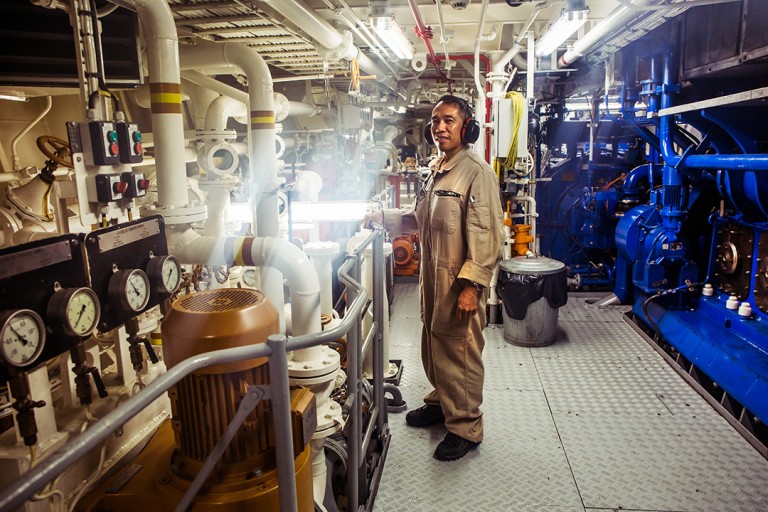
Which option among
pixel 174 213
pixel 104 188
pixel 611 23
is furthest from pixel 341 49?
pixel 104 188

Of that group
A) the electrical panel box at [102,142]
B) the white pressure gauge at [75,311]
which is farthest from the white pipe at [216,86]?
the white pressure gauge at [75,311]

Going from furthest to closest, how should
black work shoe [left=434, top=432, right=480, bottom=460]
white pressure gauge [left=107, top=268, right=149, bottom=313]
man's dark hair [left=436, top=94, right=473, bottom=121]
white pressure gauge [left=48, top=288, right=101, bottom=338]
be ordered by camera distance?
black work shoe [left=434, top=432, right=480, bottom=460] < man's dark hair [left=436, top=94, right=473, bottom=121] < white pressure gauge [left=107, top=268, right=149, bottom=313] < white pressure gauge [left=48, top=288, right=101, bottom=338]

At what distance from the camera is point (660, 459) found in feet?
10.7

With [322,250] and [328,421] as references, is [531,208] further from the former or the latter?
[328,421]

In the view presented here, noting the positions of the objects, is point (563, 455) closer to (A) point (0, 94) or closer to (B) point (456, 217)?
(B) point (456, 217)

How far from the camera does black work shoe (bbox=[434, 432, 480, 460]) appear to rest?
10.8ft

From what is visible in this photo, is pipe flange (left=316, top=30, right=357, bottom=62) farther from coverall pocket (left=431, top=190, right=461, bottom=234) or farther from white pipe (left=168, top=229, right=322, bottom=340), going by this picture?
white pipe (left=168, top=229, right=322, bottom=340)

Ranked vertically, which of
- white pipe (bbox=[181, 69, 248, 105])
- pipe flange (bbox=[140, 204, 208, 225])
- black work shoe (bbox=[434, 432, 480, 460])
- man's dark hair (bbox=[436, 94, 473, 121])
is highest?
white pipe (bbox=[181, 69, 248, 105])

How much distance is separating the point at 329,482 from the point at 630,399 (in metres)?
2.61

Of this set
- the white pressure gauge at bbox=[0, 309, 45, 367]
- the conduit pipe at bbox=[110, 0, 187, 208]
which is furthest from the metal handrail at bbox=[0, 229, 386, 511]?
the conduit pipe at bbox=[110, 0, 187, 208]

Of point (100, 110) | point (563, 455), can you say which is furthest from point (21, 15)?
point (563, 455)

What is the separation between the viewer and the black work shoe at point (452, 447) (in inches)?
129

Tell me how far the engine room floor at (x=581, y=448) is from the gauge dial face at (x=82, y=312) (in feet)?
6.03

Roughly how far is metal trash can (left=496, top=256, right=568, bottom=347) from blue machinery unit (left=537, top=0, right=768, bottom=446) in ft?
3.03
